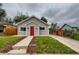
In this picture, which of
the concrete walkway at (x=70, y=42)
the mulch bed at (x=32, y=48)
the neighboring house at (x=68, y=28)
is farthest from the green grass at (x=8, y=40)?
the neighboring house at (x=68, y=28)

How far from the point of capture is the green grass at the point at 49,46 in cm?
653

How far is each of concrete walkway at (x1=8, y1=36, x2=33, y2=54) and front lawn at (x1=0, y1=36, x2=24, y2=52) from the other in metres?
0.11

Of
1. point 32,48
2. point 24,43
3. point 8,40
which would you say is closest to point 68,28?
point 32,48

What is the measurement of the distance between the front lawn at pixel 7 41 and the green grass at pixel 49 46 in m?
0.53

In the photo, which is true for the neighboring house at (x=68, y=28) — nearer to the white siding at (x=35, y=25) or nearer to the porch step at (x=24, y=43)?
the white siding at (x=35, y=25)

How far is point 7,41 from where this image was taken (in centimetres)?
672

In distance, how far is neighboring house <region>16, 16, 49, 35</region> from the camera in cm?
682

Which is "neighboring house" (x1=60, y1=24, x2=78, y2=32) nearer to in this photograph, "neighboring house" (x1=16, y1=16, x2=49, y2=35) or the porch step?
"neighboring house" (x1=16, y1=16, x2=49, y2=35)

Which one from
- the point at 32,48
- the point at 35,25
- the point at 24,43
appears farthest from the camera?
the point at 35,25

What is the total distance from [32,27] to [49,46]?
0.73 metres

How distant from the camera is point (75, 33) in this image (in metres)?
6.79

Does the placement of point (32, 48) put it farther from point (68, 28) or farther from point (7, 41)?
point (68, 28)
